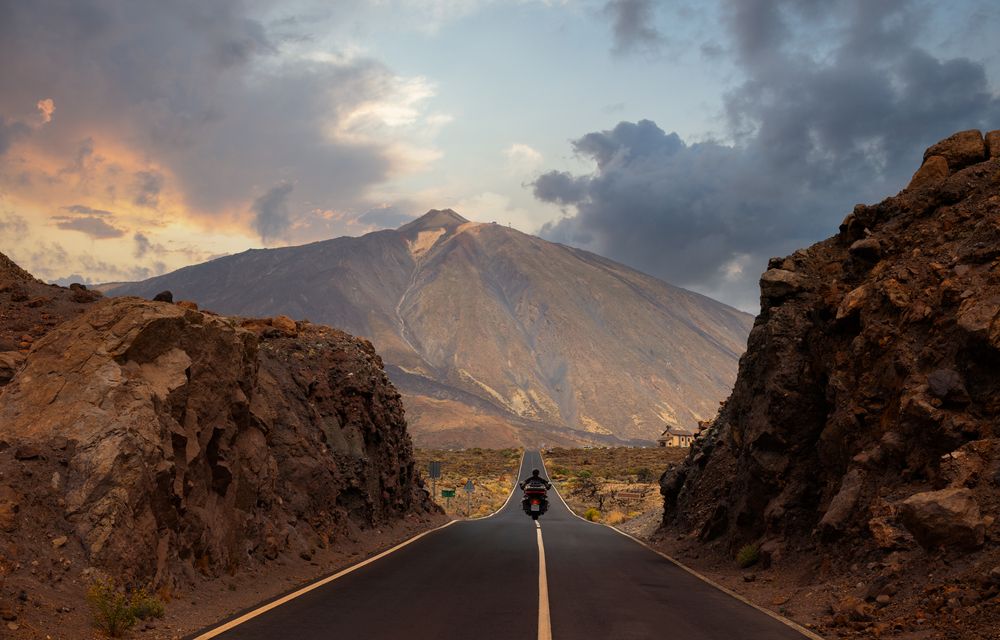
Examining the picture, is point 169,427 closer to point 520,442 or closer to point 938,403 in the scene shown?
point 938,403

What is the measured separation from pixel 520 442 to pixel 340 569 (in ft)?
565

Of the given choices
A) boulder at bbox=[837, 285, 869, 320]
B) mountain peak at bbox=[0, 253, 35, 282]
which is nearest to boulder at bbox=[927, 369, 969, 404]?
boulder at bbox=[837, 285, 869, 320]

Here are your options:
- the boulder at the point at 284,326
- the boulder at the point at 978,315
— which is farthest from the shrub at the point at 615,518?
the boulder at the point at 978,315

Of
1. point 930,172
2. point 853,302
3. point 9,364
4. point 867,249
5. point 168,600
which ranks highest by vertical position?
point 930,172

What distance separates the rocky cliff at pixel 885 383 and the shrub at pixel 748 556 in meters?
0.30

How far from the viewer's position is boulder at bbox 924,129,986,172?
18406 mm

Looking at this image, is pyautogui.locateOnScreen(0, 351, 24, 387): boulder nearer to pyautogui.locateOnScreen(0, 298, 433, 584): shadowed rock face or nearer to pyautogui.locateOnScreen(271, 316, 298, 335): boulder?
pyautogui.locateOnScreen(0, 298, 433, 584): shadowed rock face

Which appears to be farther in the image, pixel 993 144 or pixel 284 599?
pixel 993 144

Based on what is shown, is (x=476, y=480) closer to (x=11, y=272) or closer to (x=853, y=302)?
(x=11, y=272)

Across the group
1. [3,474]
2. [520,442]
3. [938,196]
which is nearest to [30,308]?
[3,474]

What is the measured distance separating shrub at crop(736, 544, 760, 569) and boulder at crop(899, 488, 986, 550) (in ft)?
20.6

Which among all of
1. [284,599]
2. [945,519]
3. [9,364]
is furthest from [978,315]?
[9,364]

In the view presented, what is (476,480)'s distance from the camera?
3177 inches

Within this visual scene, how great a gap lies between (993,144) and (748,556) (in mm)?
10237
